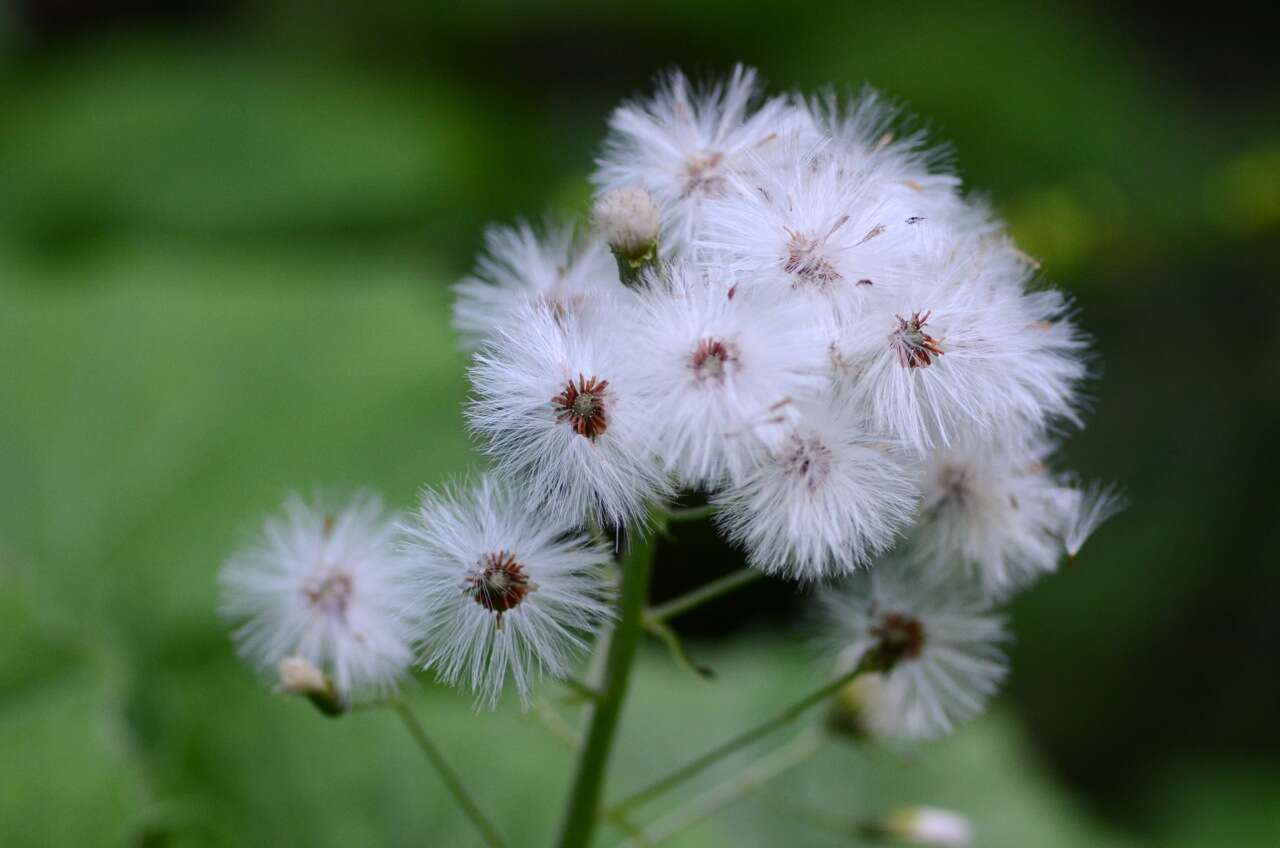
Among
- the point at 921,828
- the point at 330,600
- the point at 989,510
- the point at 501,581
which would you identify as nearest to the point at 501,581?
the point at 501,581

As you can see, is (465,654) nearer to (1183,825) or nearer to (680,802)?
(680,802)

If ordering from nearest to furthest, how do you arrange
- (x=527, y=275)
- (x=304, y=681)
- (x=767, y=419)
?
1. (x=767, y=419)
2. (x=304, y=681)
3. (x=527, y=275)

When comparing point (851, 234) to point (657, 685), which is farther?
point (657, 685)

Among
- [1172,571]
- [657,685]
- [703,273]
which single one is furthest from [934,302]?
[1172,571]

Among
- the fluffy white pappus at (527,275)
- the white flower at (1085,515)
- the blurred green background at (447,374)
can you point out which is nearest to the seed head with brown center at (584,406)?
the fluffy white pappus at (527,275)

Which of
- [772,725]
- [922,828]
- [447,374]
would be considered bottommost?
[922,828]

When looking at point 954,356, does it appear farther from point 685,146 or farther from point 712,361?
point 685,146

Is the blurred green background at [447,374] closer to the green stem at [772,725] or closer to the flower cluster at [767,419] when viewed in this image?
the green stem at [772,725]
